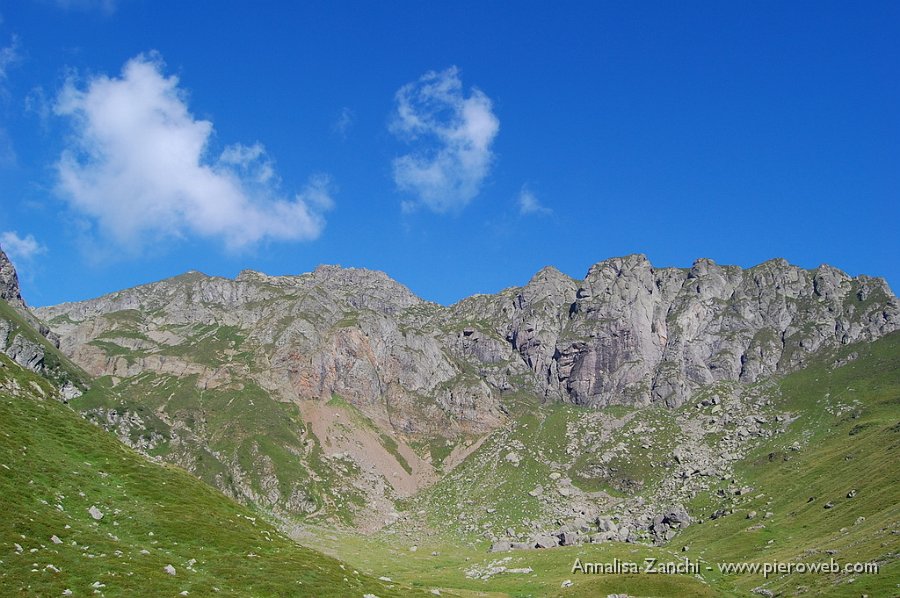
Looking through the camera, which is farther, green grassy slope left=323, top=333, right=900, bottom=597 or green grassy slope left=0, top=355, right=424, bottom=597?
green grassy slope left=323, top=333, right=900, bottom=597

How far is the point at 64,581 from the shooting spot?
4056 cm

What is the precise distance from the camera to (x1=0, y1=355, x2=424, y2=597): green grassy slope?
1692 inches

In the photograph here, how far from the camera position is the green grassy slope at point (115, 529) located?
42969 mm

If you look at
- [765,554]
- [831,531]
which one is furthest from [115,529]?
[831,531]

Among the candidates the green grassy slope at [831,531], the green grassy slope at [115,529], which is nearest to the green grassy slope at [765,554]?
the green grassy slope at [831,531]

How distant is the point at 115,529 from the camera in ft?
177

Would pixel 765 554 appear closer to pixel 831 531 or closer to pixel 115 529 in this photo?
pixel 831 531

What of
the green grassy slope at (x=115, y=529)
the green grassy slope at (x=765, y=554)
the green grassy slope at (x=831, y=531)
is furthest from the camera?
the green grassy slope at (x=765, y=554)

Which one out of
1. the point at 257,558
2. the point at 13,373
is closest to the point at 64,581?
the point at 257,558

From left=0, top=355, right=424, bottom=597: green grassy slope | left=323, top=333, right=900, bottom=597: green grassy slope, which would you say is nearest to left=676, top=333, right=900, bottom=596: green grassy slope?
left=323, top=333, right=900, bottom=597: green grassy slope

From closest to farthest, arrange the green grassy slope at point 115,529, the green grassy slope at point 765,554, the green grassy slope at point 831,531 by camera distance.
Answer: the green grassy slope at point 115,529
the green grassy slope at point 831,531
the green grassy slope at point 765,554

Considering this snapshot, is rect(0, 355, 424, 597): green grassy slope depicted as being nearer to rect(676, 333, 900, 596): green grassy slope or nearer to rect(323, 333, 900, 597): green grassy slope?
rect(323, 333, 900, 597): green grassy slope

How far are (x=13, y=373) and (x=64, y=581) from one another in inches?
2007

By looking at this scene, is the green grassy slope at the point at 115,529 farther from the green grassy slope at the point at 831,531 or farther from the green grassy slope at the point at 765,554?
the green grassy slope at the point at 831,531
